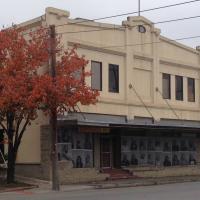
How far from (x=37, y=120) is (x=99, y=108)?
384 cm

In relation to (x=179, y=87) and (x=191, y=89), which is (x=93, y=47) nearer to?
(x=179, y=87)

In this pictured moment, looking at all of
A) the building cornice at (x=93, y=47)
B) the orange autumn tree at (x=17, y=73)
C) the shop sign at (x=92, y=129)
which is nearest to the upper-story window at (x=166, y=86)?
the building cornice at (x=93, y=47)

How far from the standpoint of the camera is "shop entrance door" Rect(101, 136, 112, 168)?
35.5m

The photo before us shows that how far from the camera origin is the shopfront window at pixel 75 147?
32344 mm

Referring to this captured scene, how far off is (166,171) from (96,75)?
8.42 meters

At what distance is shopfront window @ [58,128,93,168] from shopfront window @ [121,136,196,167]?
9.49ft

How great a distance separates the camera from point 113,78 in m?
→ 35.9

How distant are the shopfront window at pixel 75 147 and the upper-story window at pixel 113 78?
3344 millimetres

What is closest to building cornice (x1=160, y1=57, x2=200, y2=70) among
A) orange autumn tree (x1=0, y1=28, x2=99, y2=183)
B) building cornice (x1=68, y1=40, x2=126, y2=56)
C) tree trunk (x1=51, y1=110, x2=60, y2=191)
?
building cornice (x1=68, y1=40, x2=126, y2=56)

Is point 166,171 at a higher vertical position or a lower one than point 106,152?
lower

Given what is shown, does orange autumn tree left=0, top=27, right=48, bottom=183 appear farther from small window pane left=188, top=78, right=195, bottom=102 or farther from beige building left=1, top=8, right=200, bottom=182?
small window pane left=188, top=78, right=195, bottom=102

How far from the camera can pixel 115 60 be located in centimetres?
3600

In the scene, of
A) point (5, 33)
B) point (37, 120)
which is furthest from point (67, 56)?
point (37, 120)

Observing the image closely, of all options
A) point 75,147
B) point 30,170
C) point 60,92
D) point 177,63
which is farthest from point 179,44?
point 60,92
